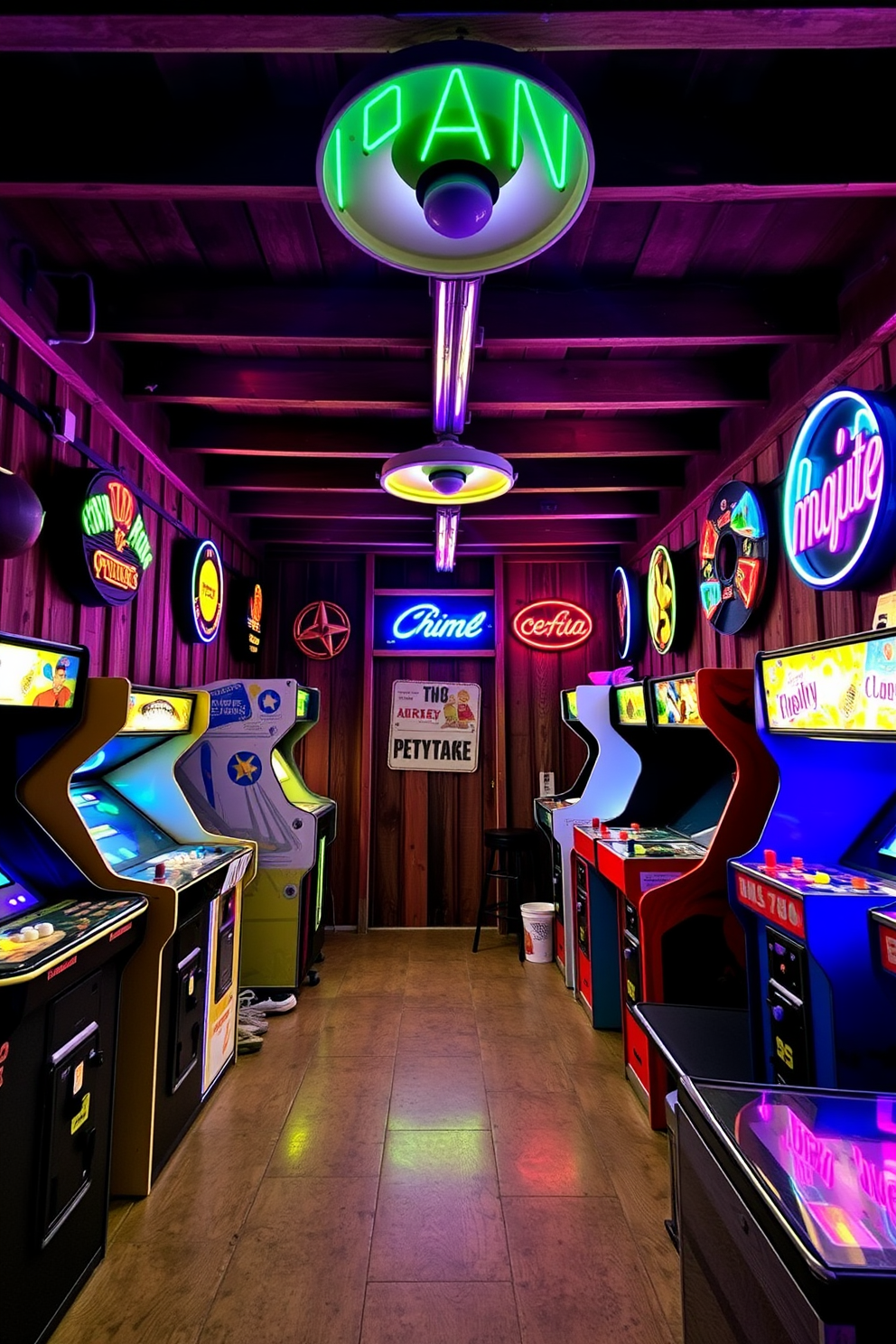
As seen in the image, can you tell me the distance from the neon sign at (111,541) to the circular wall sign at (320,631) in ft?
8.42

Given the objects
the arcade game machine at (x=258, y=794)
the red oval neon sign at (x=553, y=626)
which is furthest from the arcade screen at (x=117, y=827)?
the red oval neon sign at (x=553, y=626)

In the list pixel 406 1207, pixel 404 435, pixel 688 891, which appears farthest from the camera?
pixel 404 435

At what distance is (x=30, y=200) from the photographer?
7.57ft

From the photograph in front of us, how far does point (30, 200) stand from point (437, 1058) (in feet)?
12.4

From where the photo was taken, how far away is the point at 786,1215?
1048 millimetres

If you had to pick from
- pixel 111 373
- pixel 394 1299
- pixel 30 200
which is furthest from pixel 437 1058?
pixel 30 200

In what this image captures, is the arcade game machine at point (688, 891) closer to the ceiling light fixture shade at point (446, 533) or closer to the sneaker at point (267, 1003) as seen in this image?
the ceiling light fixture shade at point (446, 533)

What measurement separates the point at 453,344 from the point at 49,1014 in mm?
2325

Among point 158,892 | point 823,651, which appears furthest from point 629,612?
point 158,892

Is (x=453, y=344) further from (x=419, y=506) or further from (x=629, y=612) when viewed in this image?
(x=629, y=612)

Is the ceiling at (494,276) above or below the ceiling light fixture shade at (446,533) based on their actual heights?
above

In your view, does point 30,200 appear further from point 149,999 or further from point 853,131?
point 149,999

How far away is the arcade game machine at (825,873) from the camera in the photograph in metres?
1.80

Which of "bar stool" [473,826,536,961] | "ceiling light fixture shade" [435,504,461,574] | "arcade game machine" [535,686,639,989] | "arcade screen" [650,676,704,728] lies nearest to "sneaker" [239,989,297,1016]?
"bar stool" [473,826,536,961]
